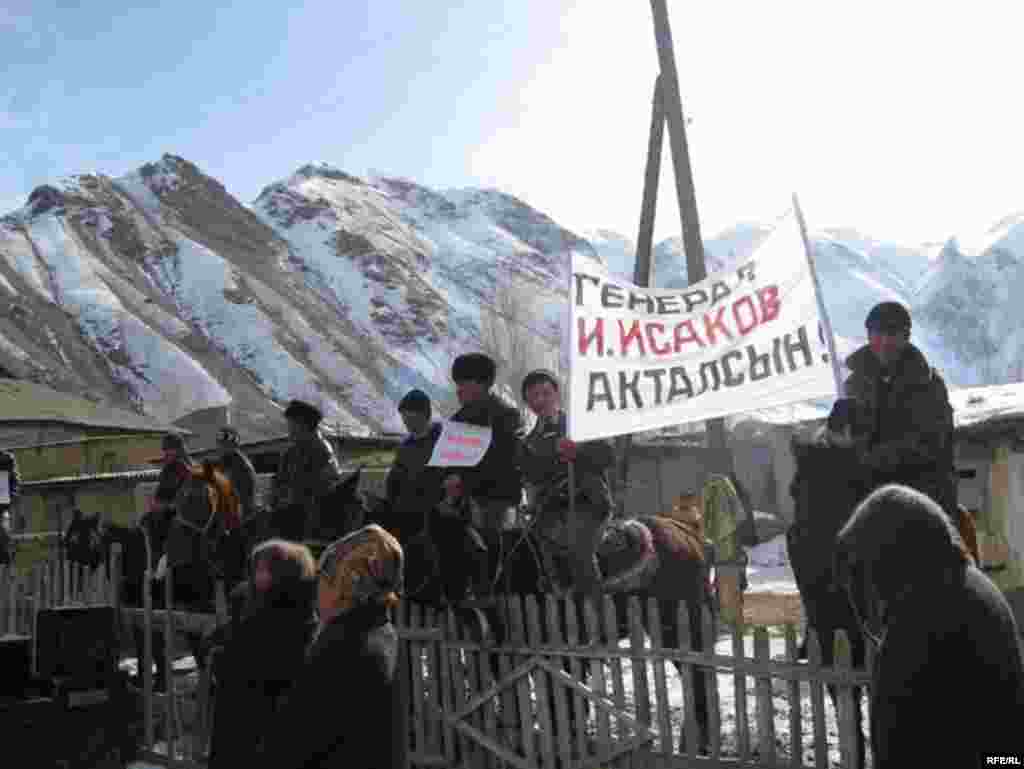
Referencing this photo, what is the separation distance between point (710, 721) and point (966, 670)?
2936 millimetres

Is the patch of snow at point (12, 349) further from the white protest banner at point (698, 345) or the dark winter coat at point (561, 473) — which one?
the white protest banner at point (698, 345)

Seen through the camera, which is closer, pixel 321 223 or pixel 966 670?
pixel 966 670

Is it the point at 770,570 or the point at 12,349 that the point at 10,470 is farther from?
the point at 12,349

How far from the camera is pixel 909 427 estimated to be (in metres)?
5.73

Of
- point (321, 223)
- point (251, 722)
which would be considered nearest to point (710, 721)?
point (251, 722)

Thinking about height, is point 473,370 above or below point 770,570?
above

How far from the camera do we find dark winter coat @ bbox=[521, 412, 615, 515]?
691 centimetres

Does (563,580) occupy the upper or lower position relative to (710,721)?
upper

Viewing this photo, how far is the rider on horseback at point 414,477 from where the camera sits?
6.99 meters

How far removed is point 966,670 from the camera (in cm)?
276

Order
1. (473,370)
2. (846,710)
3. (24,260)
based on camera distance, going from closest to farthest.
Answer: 1. (846,710)
2. (473,370)
3. (24,260)

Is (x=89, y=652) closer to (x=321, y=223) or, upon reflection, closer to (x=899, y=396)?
(x=899, y=396)

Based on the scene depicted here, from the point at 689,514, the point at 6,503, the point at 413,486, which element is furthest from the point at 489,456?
the point at 6,503

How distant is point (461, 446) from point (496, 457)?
325 millimetres
